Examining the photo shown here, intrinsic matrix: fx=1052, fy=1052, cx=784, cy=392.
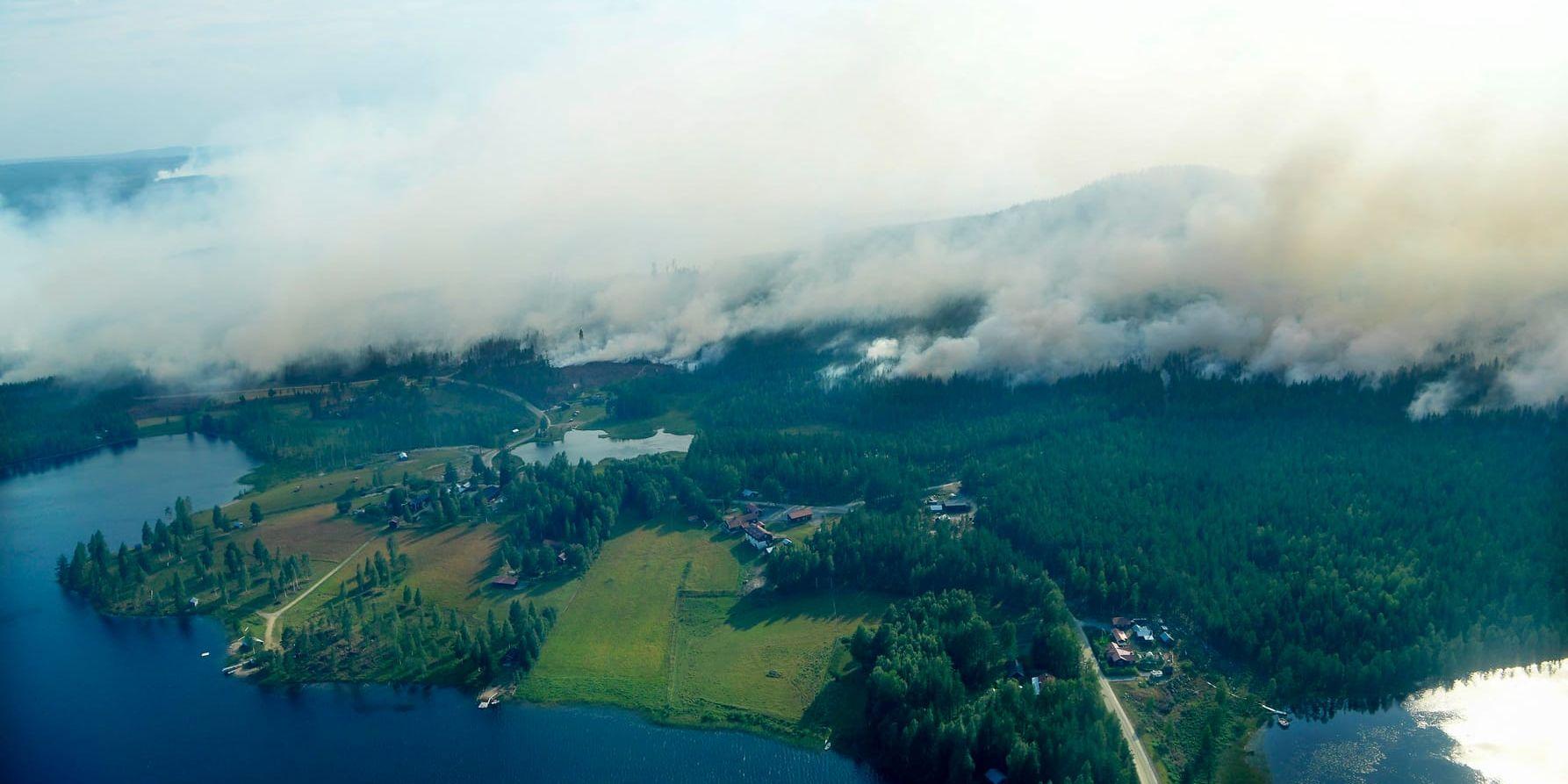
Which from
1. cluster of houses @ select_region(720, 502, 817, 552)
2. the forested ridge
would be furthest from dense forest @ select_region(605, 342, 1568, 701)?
the forested ridge

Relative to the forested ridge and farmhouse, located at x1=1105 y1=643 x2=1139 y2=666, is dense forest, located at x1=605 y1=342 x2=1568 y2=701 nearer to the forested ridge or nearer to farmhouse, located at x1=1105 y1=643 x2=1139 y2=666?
farmhouse, located at x1=1105 y1=643 x2=1139 y2=666

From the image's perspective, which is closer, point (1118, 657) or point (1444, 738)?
point (1444, 738)

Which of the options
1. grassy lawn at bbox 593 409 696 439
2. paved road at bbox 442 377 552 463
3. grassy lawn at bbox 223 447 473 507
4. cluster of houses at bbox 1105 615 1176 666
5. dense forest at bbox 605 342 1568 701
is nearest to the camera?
dense forest at bbox 605 342 1568 701

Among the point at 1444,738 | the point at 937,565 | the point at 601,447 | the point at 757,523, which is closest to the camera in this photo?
the point at 1444,738

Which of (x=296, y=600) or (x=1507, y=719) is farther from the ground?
(x=296, y=600)

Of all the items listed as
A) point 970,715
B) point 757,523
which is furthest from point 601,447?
point 970,715

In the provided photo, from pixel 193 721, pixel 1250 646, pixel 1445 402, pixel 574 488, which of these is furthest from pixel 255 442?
pixel 1445 402

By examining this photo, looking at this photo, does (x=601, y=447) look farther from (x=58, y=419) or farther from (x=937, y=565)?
(x=58, y=419)

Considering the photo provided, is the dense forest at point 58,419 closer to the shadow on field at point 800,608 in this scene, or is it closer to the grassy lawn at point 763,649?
the grassy lawn at point 763,649
